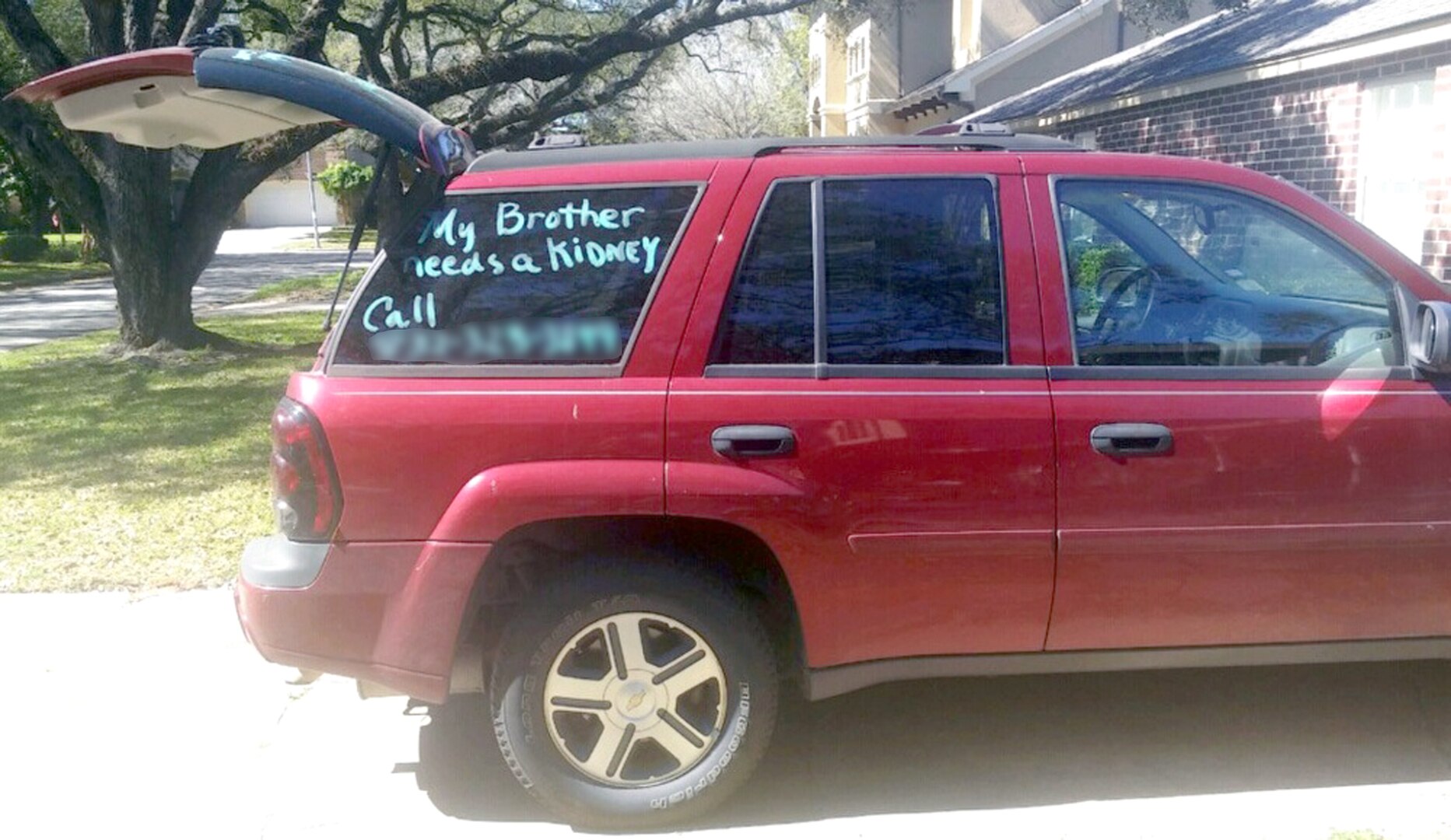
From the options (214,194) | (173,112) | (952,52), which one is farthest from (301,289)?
(173,112)

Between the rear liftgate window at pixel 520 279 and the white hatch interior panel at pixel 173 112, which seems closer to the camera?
the rear liftgate window at pixel 520 279

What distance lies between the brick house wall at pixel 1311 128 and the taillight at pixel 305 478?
864 centimetres

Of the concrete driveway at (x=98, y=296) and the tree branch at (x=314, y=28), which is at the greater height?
the tree branch at (x=314, y=28)

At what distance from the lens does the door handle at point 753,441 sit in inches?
133

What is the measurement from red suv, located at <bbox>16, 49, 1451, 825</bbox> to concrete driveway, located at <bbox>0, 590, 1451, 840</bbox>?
18.1 inches

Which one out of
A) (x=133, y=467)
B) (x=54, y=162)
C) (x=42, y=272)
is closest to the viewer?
(x=133, y=467)

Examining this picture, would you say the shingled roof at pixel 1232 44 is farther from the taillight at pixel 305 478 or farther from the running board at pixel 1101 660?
the taillight at pixel 305 478

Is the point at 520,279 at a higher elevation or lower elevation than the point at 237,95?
lower

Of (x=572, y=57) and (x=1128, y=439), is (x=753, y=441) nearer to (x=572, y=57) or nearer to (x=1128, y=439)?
(x=1128, y=439)

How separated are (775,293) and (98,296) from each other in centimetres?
2411

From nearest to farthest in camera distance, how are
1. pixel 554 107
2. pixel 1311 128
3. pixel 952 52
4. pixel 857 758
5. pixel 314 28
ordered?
pixel 857 758
pixel 1311 128
pixel 314 28
pixel 554 107
pixel 952 52


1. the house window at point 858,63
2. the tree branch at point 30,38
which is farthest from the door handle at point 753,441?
the house window at point 858,63

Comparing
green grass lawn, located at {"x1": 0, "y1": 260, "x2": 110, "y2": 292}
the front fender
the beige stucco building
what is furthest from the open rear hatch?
green grass lawn, located at {"x1": 0, "y1": 260, "x2": 110, "y2": 292}

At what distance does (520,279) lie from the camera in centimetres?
355
